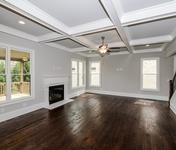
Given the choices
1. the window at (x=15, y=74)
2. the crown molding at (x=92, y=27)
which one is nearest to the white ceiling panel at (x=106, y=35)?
the crown molding at (x=92, y=27)

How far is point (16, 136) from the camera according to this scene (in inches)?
107

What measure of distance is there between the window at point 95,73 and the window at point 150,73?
2943 millimetres

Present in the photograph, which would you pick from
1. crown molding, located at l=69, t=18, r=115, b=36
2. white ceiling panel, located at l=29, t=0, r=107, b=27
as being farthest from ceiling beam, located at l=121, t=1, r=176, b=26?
white ceiling panel, located at l=29, t=0, r=107, b=27

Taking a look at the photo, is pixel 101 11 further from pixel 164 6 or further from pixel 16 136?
pixel 16 136

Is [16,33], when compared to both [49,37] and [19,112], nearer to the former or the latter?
[49,37]

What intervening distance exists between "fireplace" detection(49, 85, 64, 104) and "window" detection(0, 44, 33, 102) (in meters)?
1.04

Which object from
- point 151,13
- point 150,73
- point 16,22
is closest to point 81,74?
point 150,73

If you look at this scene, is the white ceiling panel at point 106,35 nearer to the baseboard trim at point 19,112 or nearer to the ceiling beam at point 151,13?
the ceiling beam at point 151,13

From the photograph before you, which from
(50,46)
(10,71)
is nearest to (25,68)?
(10,71)

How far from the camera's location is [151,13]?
253 cm

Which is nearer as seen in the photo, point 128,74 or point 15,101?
point 15,101

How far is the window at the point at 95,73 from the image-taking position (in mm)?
8242

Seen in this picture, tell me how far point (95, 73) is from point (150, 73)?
3603 millimetres

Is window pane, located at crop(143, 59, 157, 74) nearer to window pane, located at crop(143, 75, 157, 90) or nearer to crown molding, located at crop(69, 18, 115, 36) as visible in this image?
window pane, located at crop(143, 75, 157, 90)
